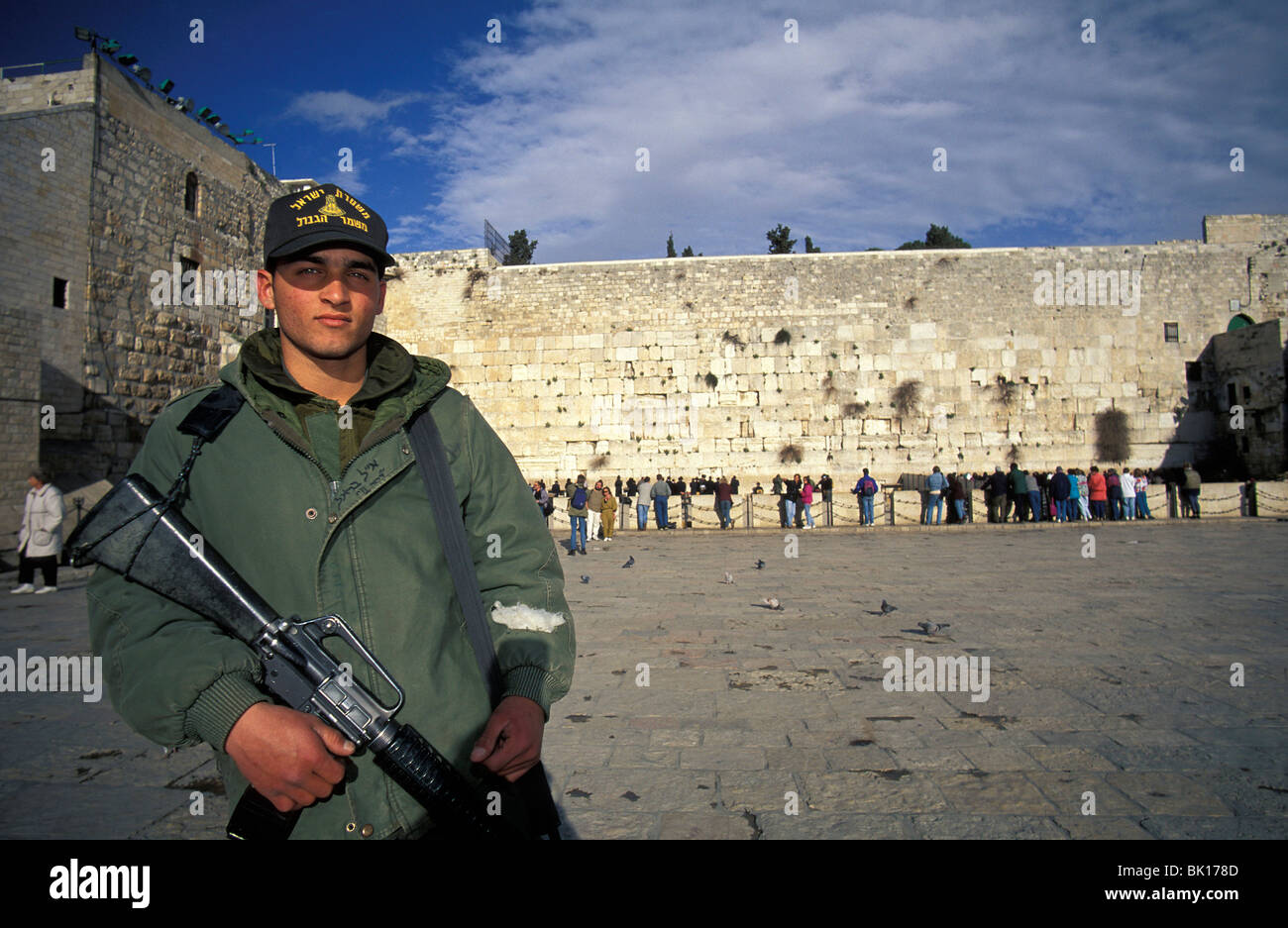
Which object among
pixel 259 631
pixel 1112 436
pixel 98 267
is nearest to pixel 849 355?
pixel 1112 436

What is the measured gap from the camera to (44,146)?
43.2ft

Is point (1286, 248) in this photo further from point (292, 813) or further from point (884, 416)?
point (292, 813)

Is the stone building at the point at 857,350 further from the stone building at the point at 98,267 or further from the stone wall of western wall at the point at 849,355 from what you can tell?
the stone building at the point at 98,267

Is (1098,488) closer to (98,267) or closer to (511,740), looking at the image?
(511,740)

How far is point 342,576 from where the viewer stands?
4.70 feet

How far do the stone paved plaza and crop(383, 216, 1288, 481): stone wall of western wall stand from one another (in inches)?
500

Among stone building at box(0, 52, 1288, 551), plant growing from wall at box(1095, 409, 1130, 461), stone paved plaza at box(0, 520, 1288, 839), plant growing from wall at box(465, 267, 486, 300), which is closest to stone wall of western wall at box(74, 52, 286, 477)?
stone building at box(0, 52, 1288, 551)

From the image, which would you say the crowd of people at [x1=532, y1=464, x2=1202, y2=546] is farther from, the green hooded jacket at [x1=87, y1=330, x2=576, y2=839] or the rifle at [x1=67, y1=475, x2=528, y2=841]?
the rifle at [x1=67, y1=475, x2=528, y2=841]

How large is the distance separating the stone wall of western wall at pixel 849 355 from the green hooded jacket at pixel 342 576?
19.2 meters

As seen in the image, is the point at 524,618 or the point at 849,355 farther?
the point at 849,355

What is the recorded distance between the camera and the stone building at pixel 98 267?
12367 millimetres

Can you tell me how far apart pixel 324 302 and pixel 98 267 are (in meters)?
16.8

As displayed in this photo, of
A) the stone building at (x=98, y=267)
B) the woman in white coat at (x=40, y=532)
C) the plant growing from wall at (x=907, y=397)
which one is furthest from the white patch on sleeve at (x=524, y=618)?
the plant growing from wall at (x=907, y=397)
